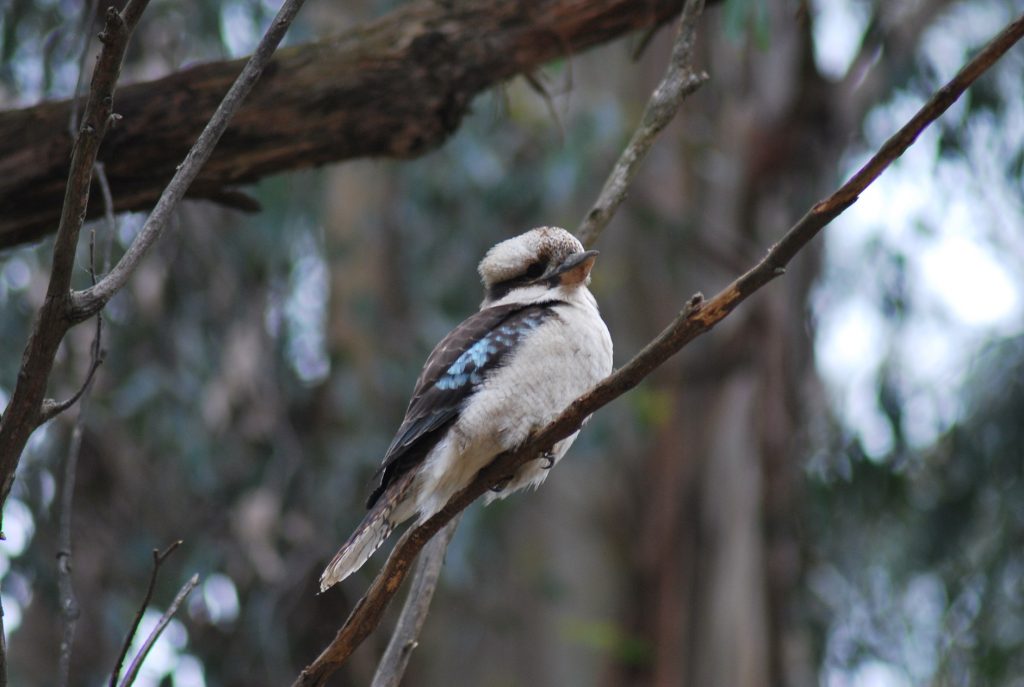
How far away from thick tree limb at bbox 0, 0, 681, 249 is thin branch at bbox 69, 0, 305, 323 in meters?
0.84

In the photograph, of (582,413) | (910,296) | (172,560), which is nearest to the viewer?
(582,413)

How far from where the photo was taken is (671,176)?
5973 mm

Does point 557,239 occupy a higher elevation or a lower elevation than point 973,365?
higher

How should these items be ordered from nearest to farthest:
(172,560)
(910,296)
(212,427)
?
1. (172,560)
2. (212,427)
3. (910,296)

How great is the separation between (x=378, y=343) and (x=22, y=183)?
3284 mm

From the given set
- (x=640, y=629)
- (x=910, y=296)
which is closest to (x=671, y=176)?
(x=910, y=296)

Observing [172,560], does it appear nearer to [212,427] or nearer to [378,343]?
[212,427]

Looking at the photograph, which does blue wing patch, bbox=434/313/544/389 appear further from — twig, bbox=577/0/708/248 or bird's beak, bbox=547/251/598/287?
twig, bbox=577/0/708/248

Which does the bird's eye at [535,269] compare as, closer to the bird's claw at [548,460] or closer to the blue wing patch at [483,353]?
the blue wing patch at [483,353]

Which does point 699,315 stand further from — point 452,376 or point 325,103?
point 325,103

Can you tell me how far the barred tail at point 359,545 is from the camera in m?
2.05

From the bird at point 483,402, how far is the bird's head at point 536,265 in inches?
1.9

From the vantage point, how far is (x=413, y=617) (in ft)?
6.89

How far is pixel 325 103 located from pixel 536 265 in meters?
0.55
